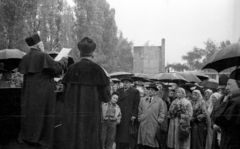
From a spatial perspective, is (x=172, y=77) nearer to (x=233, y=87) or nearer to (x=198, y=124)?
(x=198, y=124)

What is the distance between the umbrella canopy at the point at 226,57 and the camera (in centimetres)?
423

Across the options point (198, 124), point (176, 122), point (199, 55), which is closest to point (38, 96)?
point (176, 122)

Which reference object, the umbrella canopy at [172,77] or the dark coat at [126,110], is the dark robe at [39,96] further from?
the umbrella canopy at [172,77]

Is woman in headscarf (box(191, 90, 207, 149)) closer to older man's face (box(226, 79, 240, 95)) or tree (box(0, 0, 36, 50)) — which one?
older man's face (box(226, 79, 240, 95))

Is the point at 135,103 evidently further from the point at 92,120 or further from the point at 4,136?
the point at 4,136

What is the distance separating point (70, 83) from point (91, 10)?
7.34 feet

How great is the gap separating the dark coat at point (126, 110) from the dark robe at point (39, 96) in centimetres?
286

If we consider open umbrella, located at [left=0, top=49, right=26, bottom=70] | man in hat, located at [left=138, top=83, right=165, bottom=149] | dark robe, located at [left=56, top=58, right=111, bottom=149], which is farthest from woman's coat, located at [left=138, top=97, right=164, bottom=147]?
open umbrella, located at [left=0, top=49, right=26, bottom=70]

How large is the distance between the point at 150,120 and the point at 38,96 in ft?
10.1

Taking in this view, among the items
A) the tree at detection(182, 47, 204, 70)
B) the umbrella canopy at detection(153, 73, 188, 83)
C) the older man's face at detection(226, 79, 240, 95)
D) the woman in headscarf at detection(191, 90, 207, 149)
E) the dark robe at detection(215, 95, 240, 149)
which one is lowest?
the woman in headscarf at detection(191, 90, 207, 149)

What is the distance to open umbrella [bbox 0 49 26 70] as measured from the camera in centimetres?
482

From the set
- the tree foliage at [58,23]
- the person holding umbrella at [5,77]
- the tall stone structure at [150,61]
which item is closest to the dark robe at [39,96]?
the person holding umbrella at [5,77]

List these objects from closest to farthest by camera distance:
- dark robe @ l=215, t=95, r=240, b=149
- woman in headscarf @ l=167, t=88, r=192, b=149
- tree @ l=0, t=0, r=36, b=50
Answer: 1. dark robe @ l=215, t=95, r=240, b=149
2. tree @ l=0, t=0, r=36, b=50
3. woman in headscarf @ l=167, t=88, r=192, b=149

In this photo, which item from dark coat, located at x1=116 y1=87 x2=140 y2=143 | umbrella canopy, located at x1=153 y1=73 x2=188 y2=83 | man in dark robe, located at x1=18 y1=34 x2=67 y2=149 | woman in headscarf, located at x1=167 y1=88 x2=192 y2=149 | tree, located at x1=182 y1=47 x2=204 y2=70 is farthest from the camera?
tree, located at x1=182 y1=47 x2=204 y2=70
